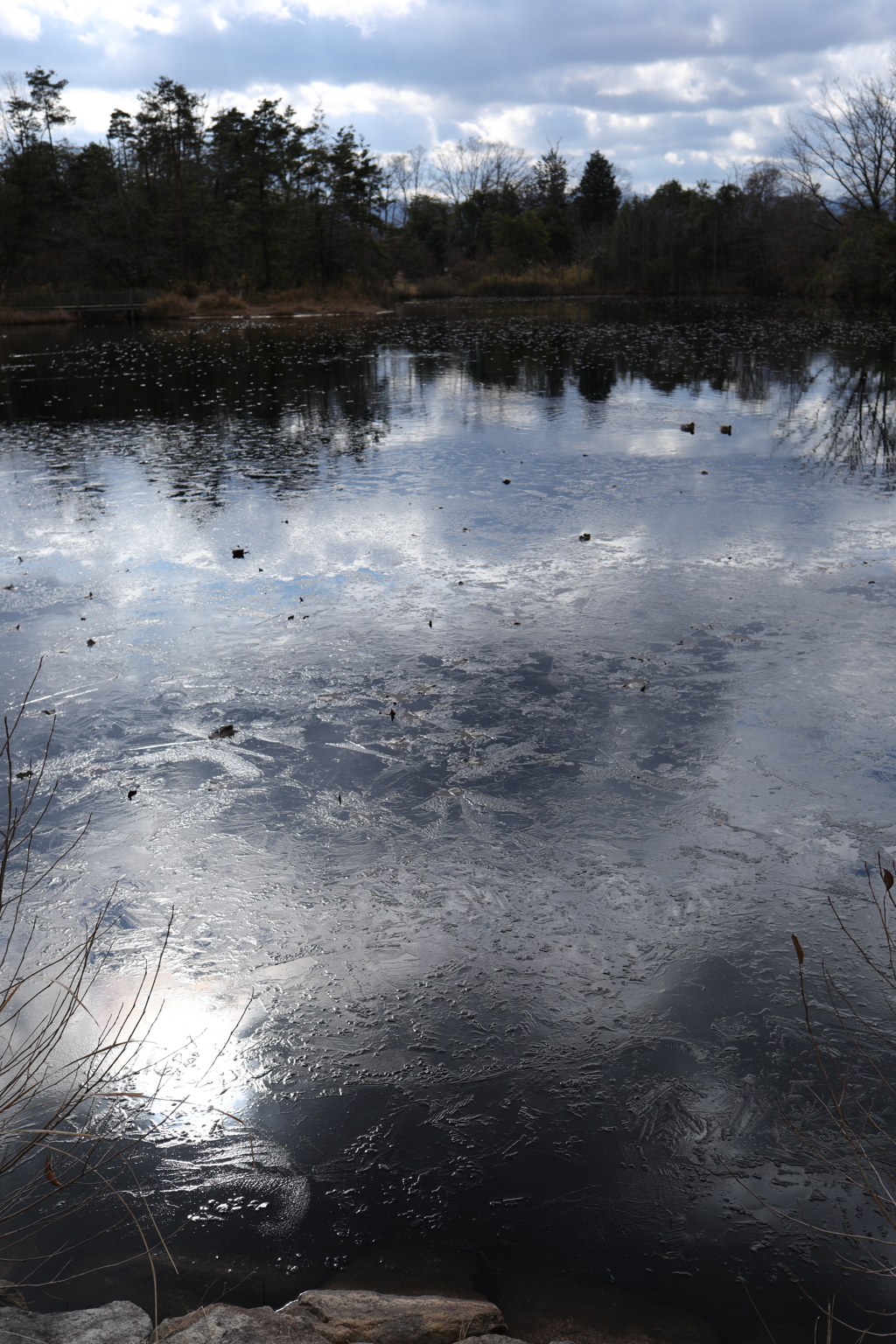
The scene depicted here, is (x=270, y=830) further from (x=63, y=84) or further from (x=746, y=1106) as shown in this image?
(x=63, y=84)

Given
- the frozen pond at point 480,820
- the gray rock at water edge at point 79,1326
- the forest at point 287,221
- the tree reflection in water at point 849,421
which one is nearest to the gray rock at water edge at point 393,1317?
the frozen pond at point 480,820

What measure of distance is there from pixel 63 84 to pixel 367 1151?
74.1 meters

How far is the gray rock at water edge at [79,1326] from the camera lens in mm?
2312

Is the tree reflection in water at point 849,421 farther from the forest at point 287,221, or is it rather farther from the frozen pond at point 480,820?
the forest at point 287,221

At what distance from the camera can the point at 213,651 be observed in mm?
6691

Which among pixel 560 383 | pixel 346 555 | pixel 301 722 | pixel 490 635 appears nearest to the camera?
pixel 301 722

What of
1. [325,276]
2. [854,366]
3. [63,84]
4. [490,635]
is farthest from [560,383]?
[63,84]

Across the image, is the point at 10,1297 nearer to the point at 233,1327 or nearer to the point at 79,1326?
the point at 79,1326

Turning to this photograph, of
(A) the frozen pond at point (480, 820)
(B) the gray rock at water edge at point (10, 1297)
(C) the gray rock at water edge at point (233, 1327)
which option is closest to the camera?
(C) the gray rock at water edge at point (233, 1327)

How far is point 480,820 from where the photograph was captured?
4.71m

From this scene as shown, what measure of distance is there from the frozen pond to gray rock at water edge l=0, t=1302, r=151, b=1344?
0.31 m

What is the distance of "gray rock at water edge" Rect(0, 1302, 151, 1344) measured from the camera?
2312 millimetres

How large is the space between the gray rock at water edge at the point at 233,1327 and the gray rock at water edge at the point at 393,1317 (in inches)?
1.6

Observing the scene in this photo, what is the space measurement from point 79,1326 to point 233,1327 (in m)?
0.39
